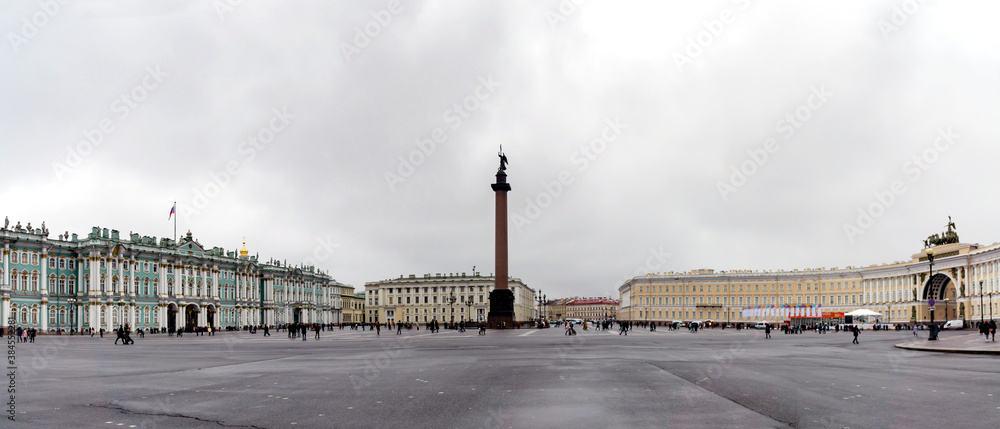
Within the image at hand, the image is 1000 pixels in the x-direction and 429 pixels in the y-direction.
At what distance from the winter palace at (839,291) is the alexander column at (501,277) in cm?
5012

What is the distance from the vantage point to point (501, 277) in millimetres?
92312

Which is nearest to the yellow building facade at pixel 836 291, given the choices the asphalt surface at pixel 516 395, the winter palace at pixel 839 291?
the winter palace at pixel 839 291

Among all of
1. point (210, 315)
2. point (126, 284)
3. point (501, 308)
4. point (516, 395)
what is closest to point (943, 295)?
point (501, 308)

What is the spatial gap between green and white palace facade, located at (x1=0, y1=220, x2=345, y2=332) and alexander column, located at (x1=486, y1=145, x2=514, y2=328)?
170 feet

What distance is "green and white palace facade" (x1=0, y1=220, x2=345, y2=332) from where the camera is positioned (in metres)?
93.6

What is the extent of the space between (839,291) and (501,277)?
338ft

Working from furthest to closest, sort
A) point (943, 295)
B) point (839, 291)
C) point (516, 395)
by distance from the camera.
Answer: point (839, 291) < point (943, 295) < point (516, 395)

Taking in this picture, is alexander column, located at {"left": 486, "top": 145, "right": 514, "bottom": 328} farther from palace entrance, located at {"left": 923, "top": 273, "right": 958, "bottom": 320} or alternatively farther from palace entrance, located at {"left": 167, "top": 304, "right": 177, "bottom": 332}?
palace entrance, located at {"left": 923, "top": 273, "right": 958, "bottom": 320}

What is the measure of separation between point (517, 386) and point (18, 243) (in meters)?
93.5

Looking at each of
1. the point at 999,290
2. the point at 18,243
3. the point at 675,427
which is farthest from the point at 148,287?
the point at 999,290

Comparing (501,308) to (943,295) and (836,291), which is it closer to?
(943,295)

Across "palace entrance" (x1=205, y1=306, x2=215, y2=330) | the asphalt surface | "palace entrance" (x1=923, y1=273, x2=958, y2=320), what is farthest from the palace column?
"palace entrance" (x1=923, y1=273, x2=958, y2=320)

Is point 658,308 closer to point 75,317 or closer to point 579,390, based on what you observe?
point 75,317

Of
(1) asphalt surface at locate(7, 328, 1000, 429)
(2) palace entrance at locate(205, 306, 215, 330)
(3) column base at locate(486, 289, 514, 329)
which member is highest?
(1) asphalt surface at locate(7, 328, 1000, 429)
